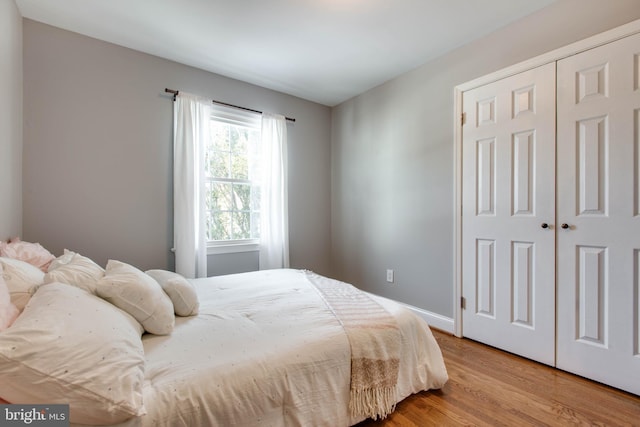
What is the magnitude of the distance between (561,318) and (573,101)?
148 cm

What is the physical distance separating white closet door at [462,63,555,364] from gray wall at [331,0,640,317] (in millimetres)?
177

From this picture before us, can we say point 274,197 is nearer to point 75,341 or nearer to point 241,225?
point 241,225

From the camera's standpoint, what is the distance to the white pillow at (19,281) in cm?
110

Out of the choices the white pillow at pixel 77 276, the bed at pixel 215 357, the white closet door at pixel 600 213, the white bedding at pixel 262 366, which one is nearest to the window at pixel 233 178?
the bed at pixel 215 357

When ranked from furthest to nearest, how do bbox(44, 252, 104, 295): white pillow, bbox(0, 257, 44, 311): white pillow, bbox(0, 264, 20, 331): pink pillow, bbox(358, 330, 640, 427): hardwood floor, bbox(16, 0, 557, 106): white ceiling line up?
bbox(16, 0, 557, 106): white ceiling < bbox(358, 330, 640, 427): hardwood floor < bbox(44, 252, 104, 295): white pillow < bbox(0, 257, 44, 311): white pillow < bbox(0, 264, 20, 331): pink pillow

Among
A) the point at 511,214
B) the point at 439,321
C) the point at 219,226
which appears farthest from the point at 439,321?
the point at 219,226

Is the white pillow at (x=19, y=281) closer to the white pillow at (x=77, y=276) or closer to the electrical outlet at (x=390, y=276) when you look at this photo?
the white pillow at (x=77, y=276)

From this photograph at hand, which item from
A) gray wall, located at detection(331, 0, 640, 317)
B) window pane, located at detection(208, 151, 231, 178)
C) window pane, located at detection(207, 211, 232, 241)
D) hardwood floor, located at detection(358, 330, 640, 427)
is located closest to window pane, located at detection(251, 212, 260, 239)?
A: window pane, located at detection(207, 211, 232, 241)

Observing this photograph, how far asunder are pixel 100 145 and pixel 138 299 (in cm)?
186

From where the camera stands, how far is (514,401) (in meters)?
1.65

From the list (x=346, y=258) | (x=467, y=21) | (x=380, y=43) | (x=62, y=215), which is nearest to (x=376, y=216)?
(x=346, y=258)

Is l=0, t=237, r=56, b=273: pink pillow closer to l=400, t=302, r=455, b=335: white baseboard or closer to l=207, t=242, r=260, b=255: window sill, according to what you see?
l=207, t=242, r=260, b=255: window sill

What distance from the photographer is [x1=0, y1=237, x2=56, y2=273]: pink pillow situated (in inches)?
61.8

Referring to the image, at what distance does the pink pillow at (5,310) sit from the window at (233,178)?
202 cm
